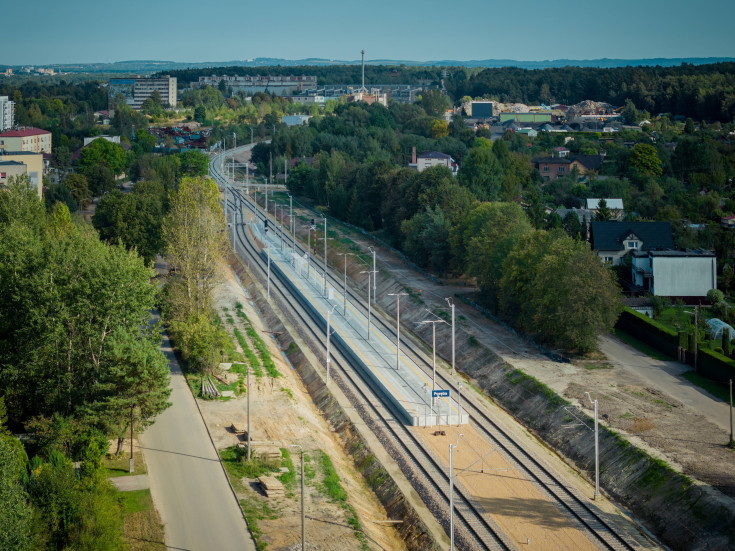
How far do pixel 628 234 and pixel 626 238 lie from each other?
16.4 inches

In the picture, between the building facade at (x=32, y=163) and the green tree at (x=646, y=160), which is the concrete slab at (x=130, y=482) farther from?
the green tree at (x=646, y=160)

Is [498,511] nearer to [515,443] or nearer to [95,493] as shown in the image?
[515,443]

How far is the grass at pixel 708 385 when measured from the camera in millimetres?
47625

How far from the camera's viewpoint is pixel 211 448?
1612 inches

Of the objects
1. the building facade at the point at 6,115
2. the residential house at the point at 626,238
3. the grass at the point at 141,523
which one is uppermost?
the building facade at the point at 6,115

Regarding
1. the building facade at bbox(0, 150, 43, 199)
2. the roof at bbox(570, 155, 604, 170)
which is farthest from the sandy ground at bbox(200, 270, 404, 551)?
the roof at bbox(570, 155, 604, 170)

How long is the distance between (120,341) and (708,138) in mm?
107073

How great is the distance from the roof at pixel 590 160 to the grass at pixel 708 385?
7849 centimetres

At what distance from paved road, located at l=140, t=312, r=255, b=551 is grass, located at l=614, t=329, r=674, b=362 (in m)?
28.2

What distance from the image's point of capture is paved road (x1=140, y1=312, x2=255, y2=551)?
105 feet

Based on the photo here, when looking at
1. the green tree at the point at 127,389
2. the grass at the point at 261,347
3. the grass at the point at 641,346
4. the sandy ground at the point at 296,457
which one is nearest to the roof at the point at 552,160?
the grass at the point at 641,346

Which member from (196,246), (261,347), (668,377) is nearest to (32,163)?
(196,246)

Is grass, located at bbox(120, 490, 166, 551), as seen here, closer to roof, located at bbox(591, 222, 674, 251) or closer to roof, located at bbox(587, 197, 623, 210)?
roof, located at bbox(591, 222, 674, 251)

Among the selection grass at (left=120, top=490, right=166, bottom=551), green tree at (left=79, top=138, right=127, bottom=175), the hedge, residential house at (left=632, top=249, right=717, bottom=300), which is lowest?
grass at (left=120, top=490, right=166, bottom=551)
